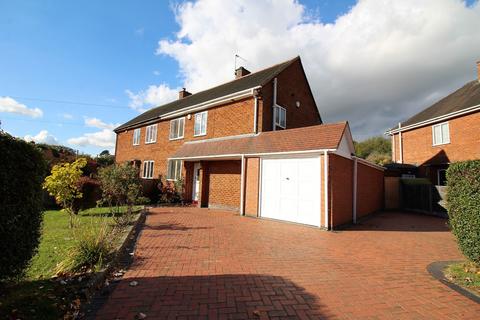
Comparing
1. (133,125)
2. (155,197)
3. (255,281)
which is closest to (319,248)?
(255,281)

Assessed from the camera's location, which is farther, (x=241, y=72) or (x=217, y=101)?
(x=241, y=72)

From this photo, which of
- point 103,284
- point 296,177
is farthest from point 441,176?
point 103,284

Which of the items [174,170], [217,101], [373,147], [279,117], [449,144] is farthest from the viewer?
[373,147]

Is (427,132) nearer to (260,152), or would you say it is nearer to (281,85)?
(281,85)

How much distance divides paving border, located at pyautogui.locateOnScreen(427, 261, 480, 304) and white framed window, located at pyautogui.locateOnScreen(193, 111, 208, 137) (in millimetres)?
13070

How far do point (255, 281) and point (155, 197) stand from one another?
14217 millimetres

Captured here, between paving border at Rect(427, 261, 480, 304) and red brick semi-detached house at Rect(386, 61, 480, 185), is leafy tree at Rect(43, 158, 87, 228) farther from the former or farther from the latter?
red brick semi-detached house at Rect(386, 61, 480, 185)

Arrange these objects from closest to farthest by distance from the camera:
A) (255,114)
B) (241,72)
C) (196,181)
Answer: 1. (255,114)
2. (196,181)
3. (241,72)

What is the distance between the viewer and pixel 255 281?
4293 millimetres

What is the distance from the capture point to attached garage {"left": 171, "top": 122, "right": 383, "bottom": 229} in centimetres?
924

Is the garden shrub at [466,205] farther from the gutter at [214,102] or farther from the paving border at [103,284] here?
the gutter at [214,102]

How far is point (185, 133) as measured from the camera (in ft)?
58.0

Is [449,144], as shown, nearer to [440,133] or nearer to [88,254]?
[440,133]

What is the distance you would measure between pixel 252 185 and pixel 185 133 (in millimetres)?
8307
